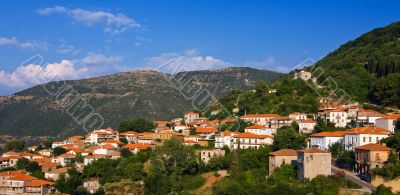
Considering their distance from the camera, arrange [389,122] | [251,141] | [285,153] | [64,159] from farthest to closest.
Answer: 1. [64,159]
2. [251,141]
3. [389,122]
4. [285,153]

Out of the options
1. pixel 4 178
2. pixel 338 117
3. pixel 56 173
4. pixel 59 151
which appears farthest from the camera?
pixel 59 151

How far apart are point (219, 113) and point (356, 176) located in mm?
29301

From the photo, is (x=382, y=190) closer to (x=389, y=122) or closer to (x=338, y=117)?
(x=389, y=122)

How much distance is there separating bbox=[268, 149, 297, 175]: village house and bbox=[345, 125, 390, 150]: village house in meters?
4.44

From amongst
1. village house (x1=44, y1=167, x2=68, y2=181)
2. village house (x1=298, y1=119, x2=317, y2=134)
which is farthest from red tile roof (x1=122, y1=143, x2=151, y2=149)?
village house (x1=298, y1=119, x2=317, y2=134)

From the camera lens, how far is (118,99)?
9719cm

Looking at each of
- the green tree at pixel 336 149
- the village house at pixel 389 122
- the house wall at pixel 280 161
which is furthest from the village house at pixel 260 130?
the house wall at pixel 280 161

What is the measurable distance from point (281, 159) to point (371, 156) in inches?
232

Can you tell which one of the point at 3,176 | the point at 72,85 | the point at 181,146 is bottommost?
the point at 3,176

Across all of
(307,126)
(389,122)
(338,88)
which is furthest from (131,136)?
(389,122)

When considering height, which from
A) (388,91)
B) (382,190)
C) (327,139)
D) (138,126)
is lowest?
(382,190)

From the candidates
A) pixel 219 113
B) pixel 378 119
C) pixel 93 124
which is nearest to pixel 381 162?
pixel 378 119

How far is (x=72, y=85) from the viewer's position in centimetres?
10844

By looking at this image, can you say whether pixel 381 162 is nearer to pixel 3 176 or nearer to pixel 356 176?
pixel 356 176
